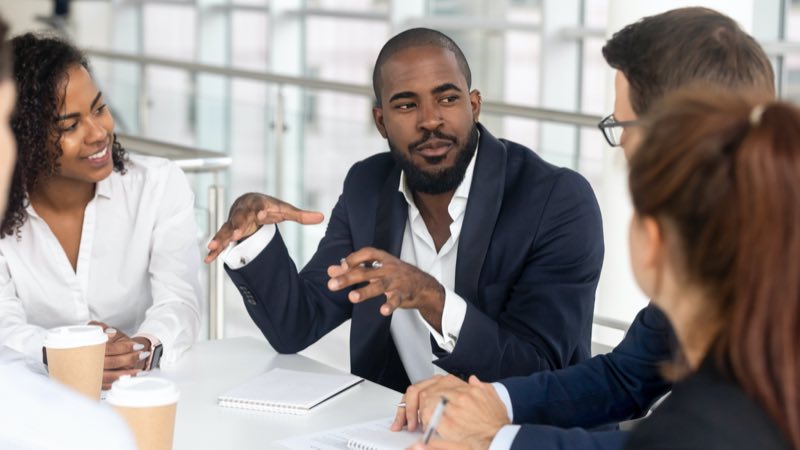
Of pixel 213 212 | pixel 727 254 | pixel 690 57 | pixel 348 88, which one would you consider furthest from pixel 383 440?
pixel 348 88

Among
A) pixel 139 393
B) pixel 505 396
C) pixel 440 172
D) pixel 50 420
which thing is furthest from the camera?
pixel 440 172

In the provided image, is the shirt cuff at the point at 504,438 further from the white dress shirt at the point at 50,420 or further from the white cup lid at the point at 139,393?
the white dress shirt at the point at 50,420

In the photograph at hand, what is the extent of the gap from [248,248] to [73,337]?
2.01 feet

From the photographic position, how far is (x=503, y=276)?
2.29 m

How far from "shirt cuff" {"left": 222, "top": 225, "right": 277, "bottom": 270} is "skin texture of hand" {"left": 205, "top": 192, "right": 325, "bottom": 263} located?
14 mm

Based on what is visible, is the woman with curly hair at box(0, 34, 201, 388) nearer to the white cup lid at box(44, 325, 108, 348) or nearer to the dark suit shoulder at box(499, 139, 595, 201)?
the white cup lid at box(44, 325, 108, 348)

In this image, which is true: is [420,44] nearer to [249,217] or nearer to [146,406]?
[249,217]

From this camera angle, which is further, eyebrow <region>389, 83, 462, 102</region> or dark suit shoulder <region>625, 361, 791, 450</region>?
eyebrow <region>389, 83, 462, 102</region>

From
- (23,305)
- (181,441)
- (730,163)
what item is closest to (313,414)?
(181,441)

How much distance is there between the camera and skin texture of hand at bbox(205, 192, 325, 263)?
7.20 feet

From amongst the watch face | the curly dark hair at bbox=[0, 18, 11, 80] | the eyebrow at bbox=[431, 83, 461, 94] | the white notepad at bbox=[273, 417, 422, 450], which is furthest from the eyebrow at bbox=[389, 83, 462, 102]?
the curly dark hair at bbox=[0, 18, 11, 80]

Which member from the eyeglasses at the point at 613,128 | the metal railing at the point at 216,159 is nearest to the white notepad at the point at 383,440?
the eyeglasses at the point at 613,128

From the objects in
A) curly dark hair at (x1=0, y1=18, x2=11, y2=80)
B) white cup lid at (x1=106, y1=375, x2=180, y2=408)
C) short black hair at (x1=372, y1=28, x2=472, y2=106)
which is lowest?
white cup lid at (x1=106, y1=375, x2=180, y2=408)

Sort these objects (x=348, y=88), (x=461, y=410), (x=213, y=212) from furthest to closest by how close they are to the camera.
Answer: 1. (x=348, y=88)
2. (x=213, y=212)
3. (x=461, y=410)
